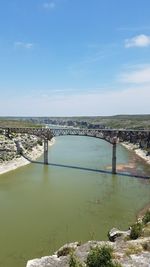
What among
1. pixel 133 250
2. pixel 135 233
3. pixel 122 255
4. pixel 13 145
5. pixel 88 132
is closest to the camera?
pixel 122 255

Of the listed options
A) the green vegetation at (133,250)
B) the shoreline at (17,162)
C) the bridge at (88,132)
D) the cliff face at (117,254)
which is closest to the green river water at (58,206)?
the shoreline at (17,162)

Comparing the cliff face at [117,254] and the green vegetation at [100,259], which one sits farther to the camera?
the cliff face at [117,254]

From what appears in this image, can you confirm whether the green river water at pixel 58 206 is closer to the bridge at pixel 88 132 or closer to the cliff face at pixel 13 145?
the cliff face at pixel 13 145

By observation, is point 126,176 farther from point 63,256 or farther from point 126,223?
point 63,256

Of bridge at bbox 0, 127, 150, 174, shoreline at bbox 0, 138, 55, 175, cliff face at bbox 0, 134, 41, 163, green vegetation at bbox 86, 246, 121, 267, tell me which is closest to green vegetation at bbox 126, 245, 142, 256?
green vegetation at bbox 86, 246, 121, 267

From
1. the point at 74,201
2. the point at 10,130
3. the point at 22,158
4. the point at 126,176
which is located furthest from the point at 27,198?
the point at 10,130

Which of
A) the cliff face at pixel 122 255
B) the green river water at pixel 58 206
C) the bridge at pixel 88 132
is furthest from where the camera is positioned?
the bridge at pixel 88 132

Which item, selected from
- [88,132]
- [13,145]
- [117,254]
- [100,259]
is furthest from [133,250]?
[13,145]

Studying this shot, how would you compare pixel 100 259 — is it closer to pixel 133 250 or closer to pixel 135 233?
pixel 133 250
